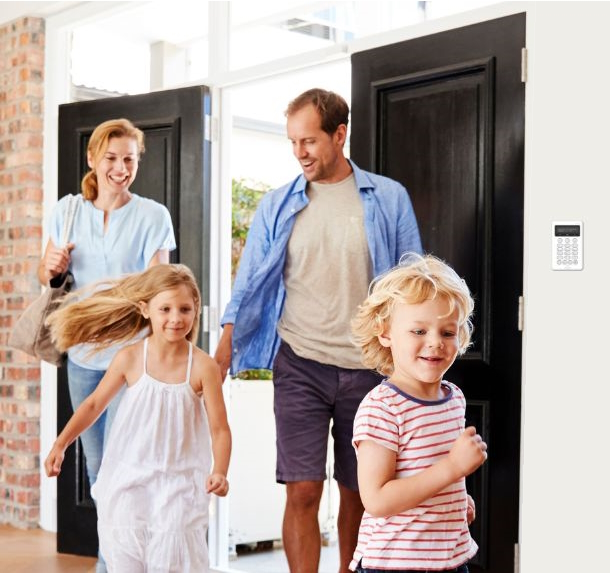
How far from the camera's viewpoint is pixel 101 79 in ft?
16.8

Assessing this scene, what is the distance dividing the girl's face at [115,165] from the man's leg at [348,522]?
1.67 meters

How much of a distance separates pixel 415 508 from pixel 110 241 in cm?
249

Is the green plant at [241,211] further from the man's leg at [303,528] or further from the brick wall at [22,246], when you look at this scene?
the man's leg at [303,528]

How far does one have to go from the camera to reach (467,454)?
1811 mm

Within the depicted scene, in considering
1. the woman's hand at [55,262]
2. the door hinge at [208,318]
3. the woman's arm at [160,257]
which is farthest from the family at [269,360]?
the door hinge at [208,318]

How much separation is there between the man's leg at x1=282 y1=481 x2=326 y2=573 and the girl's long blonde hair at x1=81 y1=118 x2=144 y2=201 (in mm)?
1668

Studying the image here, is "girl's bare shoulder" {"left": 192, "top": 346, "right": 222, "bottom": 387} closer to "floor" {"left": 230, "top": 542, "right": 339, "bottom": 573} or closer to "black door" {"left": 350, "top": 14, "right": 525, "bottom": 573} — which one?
"black door" {"left": 350, "top": 14, "right": 525, "bottom": 573}

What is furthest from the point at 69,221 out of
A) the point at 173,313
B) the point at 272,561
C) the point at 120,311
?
the point at 272,561

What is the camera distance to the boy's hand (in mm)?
1810

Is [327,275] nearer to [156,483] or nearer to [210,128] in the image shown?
[156,483]

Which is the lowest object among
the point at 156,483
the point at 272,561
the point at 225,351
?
the point at 272,561

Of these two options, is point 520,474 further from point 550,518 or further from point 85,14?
point 85,14

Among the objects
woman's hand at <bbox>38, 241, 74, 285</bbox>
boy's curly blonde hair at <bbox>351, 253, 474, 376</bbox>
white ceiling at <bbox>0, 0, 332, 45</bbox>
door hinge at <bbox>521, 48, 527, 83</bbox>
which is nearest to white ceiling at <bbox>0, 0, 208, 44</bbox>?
white ceiling at <bbox>0, 0, 332, 45</bbox>

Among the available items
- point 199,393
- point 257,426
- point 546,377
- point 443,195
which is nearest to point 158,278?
point 199,393
